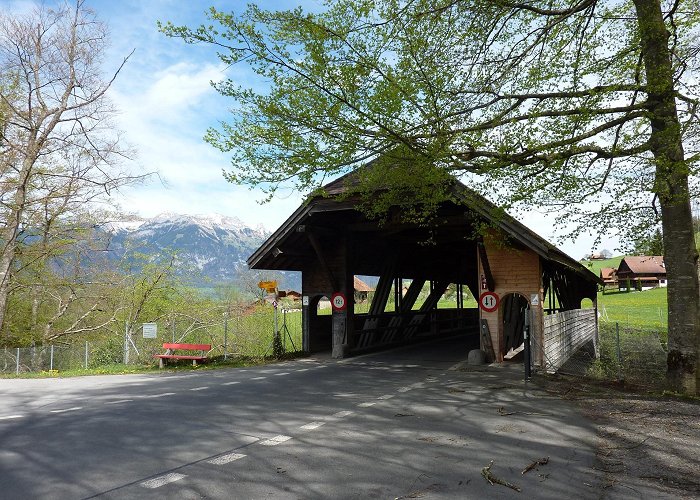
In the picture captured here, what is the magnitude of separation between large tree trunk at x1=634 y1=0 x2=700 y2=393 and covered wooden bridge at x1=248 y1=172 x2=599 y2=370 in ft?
9.62

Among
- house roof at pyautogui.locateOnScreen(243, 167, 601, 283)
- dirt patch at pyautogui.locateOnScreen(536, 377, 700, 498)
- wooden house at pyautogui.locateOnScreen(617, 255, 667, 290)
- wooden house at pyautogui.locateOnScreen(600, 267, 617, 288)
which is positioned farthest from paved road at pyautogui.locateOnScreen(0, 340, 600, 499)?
wooden house at pyautogui.locateOnScreen(600, 267, 617, 288)

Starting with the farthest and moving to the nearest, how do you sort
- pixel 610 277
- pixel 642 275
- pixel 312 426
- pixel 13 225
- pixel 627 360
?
pixel 610 277, pixel 642 275, pixel 13 225, pixel 627 360, pixel 312 426

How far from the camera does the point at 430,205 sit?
11.0m

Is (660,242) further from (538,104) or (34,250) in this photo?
(34,250)

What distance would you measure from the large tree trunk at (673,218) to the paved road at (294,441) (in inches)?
108

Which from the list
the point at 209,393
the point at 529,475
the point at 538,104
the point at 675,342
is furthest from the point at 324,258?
the point at 529,475

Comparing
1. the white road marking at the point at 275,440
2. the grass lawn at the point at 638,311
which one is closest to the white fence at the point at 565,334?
the grass lawn at the point at 638,311

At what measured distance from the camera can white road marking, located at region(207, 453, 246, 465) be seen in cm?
513

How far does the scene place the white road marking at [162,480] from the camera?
4461 mm

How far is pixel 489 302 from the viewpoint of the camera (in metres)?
14.2

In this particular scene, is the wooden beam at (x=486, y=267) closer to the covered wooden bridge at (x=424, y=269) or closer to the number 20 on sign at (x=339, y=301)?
the covered wooden bridge at (x=424, y=269)

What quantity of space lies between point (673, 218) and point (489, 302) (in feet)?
18.3

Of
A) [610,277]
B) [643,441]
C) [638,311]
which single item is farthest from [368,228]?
[610,277]

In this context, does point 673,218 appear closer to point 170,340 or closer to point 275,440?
point 275,440
